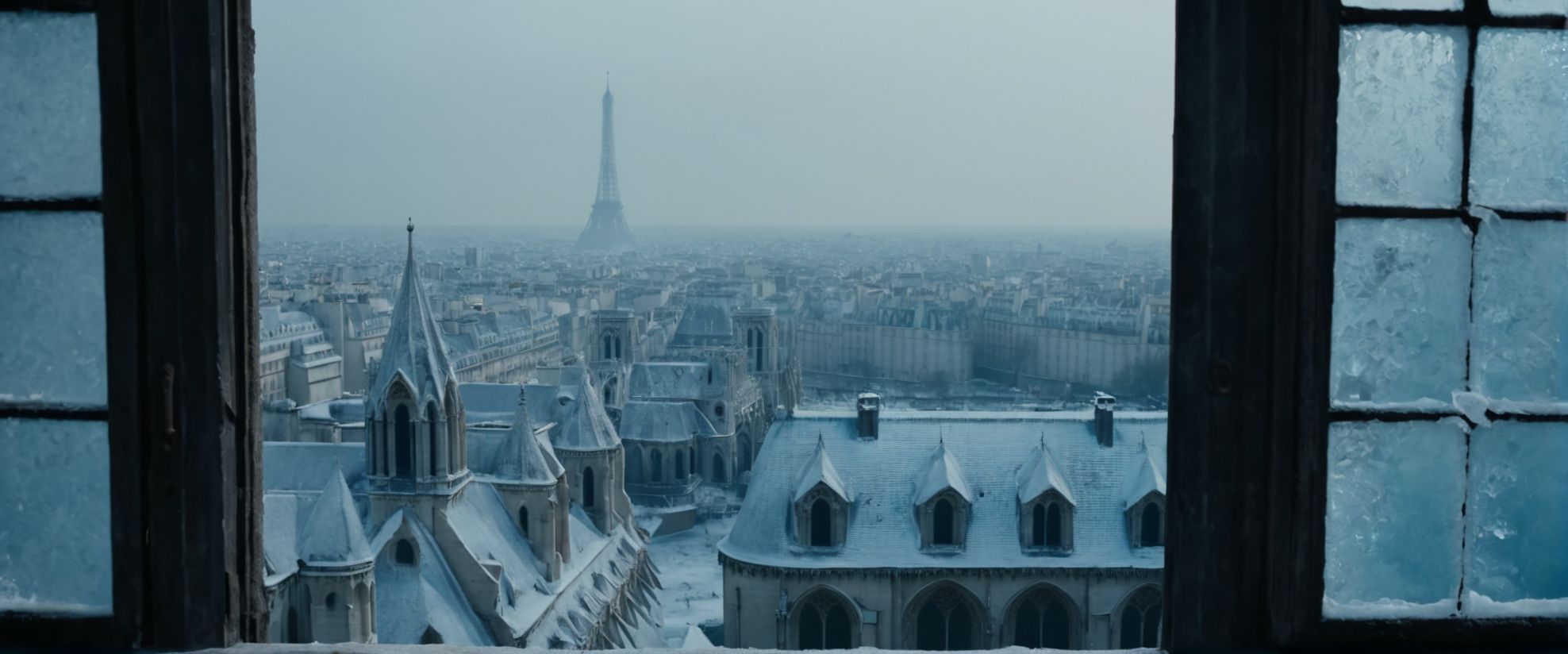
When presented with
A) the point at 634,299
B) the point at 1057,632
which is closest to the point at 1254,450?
the point at 1057,632

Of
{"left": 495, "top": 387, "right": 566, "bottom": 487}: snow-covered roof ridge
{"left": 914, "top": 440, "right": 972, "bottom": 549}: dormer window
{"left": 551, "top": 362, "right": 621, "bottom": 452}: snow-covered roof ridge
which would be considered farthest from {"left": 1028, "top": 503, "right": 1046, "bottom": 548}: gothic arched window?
{"left": 551, "top": 362, "right": 621, "bottom": 452}: snow-covered roof ridge

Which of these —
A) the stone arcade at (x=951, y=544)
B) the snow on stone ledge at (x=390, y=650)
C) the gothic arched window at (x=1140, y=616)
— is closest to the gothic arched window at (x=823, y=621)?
the stone arcade at (x=951, y=544)

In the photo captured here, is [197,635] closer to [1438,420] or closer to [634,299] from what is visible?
[1438,420]

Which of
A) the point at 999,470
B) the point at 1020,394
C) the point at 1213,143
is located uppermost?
the point at 1213,143

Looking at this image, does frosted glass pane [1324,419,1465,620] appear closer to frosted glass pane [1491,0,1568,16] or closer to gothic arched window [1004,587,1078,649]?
frosted glass pane [1491,0,1568,16]

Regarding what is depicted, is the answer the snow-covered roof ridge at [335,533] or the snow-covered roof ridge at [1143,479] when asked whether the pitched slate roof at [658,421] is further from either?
the snow-covered roof ridge at [335,533]
